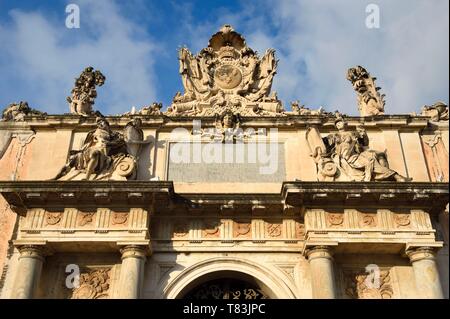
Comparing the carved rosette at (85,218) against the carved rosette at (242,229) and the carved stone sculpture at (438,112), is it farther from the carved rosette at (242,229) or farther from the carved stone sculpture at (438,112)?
the carved stone sculpture at (438,112)

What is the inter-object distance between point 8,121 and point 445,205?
12256mm

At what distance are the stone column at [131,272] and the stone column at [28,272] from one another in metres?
1.95

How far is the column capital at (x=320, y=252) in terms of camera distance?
1218 centimetres

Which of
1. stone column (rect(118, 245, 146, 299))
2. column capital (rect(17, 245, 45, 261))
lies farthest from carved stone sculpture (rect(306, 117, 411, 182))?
column capital (rect(17, 245, 45, 261))

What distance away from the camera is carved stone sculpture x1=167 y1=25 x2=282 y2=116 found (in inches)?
610

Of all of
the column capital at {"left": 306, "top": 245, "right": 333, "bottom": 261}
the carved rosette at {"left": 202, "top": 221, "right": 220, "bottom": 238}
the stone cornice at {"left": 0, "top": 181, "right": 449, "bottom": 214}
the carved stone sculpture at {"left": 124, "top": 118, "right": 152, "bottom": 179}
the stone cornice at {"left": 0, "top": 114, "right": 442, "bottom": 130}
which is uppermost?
the stone cornice at {"left": 0, "top": 114, "right": 442, "bottom": 130}

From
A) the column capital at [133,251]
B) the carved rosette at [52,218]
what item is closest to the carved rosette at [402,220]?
the column capital at [133,251]

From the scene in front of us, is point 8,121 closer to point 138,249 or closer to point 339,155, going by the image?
point 138,249

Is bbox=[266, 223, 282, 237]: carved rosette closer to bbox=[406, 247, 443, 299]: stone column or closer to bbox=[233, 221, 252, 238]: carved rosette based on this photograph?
bbox=[233, 221, 252, 238]: carved rosette

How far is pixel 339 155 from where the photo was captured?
13.8m

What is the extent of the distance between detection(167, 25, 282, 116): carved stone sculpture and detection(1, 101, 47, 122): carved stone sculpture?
424cm

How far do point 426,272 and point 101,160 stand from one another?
8325mm

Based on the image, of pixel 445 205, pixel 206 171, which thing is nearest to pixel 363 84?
pixel 445 205
